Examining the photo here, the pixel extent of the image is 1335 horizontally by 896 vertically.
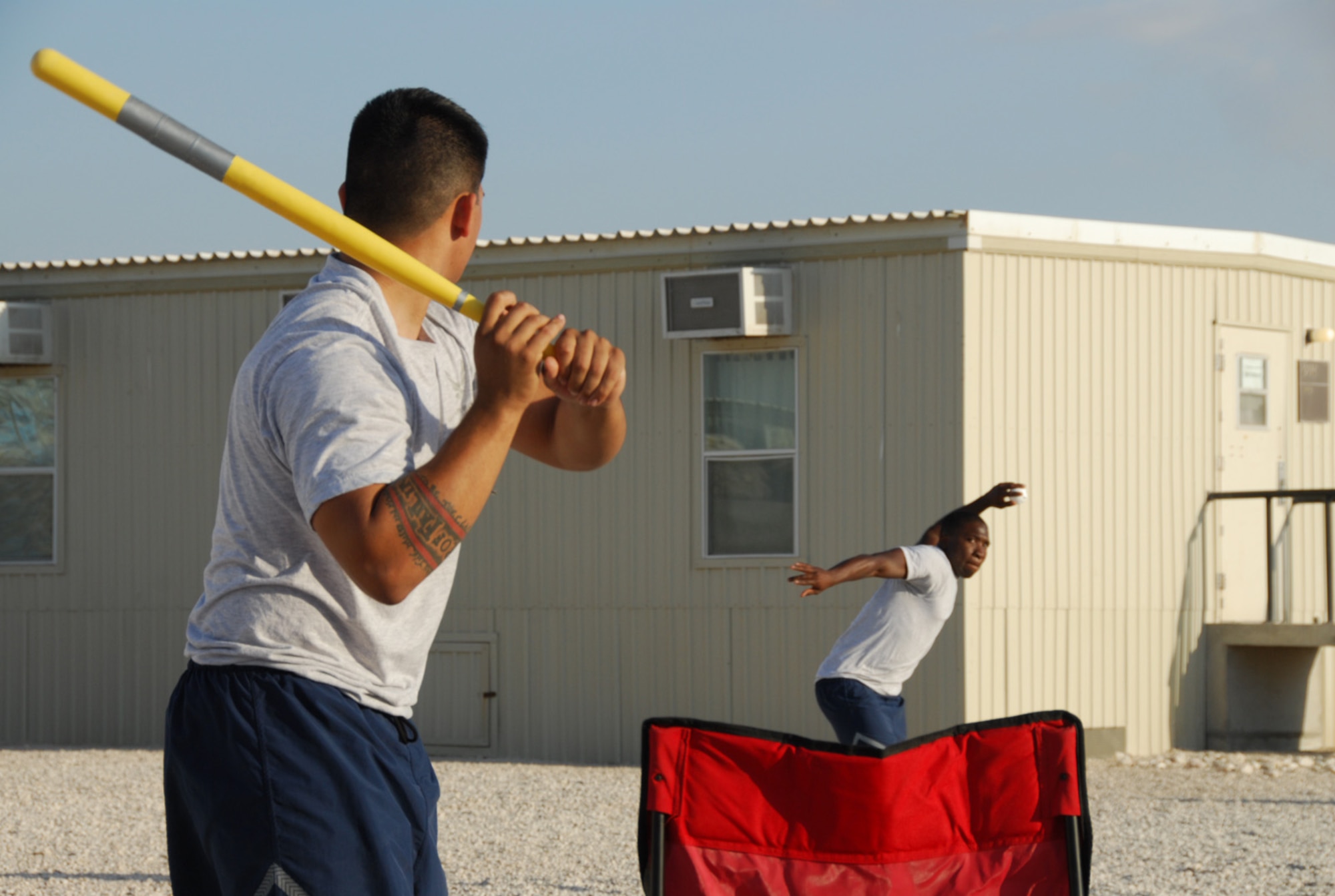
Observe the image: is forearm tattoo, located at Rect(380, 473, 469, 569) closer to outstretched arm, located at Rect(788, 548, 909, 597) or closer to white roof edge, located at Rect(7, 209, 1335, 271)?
outstretched arm, located at Rect(788, 548, 909, 597)

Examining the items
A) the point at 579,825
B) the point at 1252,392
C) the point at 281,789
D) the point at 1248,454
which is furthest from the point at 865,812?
the point at 1252,392

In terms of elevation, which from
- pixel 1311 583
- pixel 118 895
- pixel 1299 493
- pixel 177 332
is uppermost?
pixel 177 332

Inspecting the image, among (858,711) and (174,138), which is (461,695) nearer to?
(858,711)

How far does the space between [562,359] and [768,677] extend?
31.5 feet

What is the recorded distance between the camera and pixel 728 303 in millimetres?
11312

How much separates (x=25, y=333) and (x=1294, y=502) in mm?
10362

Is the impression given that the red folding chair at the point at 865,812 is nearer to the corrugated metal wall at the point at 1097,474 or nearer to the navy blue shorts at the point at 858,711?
the navy blue shorts at the point at 858,711

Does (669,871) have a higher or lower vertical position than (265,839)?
lower

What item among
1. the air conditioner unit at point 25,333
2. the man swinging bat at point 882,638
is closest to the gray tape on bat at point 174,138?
the man swinging bat at point 882,638

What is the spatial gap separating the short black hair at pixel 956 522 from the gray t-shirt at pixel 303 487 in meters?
4.77

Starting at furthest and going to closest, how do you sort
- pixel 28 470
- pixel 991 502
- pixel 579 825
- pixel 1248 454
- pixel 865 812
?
pixel 28 470, pixel 1248 454, pixel 579 825, pixel 991 502, pixel 865 812

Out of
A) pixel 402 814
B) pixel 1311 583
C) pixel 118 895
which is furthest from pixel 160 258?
pixel 402 814

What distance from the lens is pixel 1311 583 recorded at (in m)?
12.6

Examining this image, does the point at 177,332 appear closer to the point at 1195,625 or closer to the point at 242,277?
the point at 242,277
